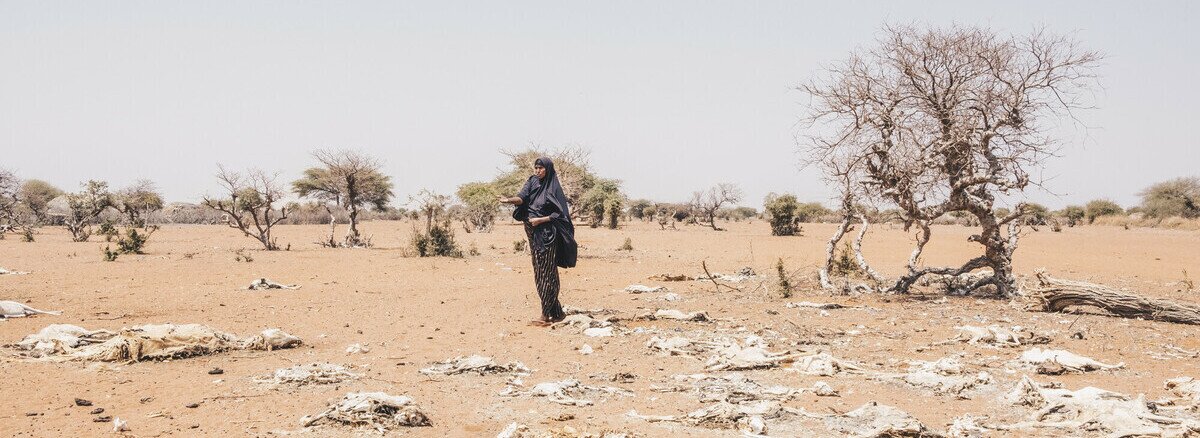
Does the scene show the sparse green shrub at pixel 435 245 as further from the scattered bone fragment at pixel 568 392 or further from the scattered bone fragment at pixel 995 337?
the scattered bone fragment at pixel 568 392

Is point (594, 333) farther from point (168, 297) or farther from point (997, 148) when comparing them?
point (168, 297)

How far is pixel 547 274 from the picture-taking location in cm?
811

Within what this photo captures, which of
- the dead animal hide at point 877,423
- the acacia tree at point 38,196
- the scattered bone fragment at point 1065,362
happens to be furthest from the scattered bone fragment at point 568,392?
the acacia tree at point 38,196

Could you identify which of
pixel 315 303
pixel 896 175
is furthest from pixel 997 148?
pixel 315 303

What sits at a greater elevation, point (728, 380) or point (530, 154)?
point (530, 154)

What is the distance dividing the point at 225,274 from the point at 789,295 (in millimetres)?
10423

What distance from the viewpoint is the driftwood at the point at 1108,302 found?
7.84 meters

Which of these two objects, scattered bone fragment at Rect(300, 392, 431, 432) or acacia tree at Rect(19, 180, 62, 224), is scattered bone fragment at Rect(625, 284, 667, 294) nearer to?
scattered bone fragment at Rect(300, 392, 431, 432)

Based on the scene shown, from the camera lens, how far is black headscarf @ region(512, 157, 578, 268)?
317 inches

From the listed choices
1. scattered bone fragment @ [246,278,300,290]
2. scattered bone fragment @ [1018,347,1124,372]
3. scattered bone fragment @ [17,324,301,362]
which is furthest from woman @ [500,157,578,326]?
scattered bone fragment @ [246,278,300,290]

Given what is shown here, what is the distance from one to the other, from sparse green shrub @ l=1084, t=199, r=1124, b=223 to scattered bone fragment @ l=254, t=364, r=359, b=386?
50.9 metres

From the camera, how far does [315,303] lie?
10.2 metres

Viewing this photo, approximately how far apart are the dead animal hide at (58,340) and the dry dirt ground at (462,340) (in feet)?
0.50

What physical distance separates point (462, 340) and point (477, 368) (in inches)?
65.6
